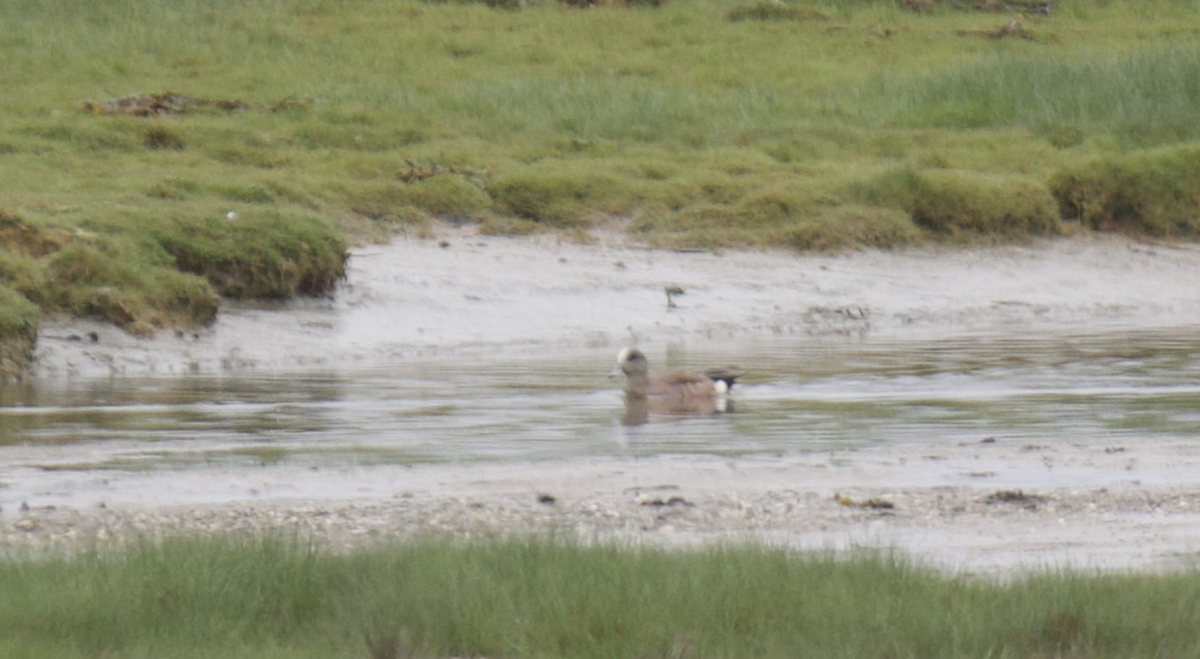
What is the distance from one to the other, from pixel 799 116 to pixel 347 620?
19266 mm

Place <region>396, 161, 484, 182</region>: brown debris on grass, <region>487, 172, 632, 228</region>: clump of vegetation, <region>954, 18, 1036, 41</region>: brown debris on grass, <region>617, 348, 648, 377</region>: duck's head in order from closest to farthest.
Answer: <region>617, 348, 648, 377</region>: duck's head < <region>487, 172, 632, 228</region>: clump of vegetation < <region>396, 161, 484, 182</region>: brown debris on grass < <region>954, 18, 1036, 41</region>: brown debris on grass

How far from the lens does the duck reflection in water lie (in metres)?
11.7

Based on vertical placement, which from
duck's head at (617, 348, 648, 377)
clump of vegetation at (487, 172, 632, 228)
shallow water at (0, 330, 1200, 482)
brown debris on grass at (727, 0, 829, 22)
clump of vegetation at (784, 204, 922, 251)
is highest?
brown debris on grass at (727, 0, 829, 22)

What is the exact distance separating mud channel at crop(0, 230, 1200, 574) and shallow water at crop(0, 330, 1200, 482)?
0.13 feet

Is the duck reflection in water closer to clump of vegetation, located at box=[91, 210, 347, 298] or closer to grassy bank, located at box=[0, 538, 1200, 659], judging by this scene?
clump of vegetation, located at box=[91, 210, 347, 298]

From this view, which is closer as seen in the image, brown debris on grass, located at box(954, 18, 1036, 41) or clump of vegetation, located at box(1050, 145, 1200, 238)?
clump of vegetation, located at box(1050, 145, 1200, 238)

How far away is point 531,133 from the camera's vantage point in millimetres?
22047

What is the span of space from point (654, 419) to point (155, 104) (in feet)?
37.3

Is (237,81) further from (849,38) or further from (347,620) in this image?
(347,620)

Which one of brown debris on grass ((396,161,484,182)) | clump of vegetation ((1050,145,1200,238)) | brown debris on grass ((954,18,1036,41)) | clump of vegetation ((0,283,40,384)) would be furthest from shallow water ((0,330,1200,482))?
brown debris on grass ((954,18,1036,41))

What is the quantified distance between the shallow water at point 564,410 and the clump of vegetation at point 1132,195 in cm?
651

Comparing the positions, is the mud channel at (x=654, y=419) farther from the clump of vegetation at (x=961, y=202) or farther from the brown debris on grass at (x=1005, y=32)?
the brown debris on grass at (x=1005, y=32)

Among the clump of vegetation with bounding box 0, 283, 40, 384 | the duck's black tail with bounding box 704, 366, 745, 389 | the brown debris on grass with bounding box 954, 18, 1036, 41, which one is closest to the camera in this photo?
the duck's black tail with bounding box 704, 366, 745, 389

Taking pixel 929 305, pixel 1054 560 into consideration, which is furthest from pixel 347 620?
pixel 929 305
